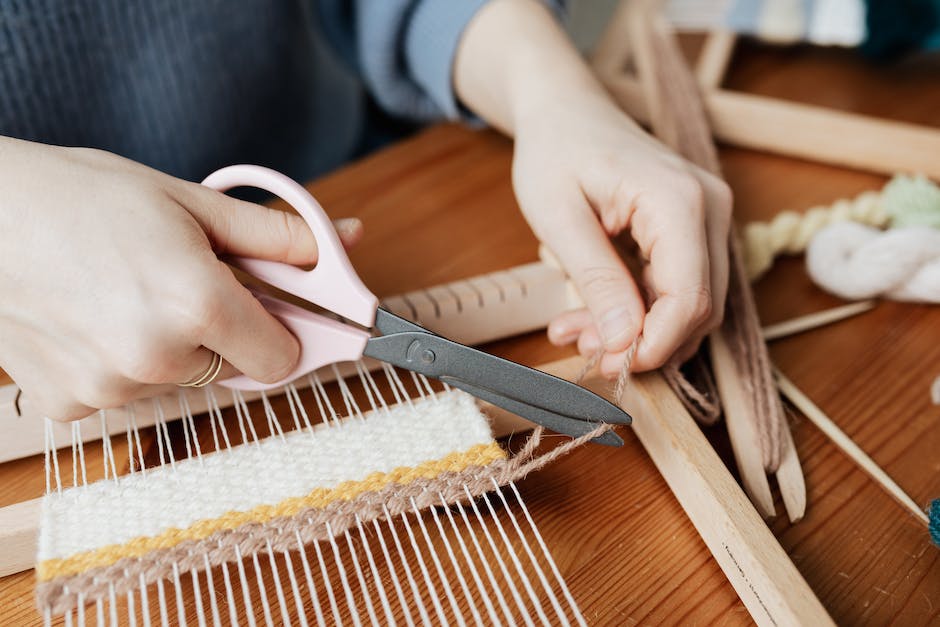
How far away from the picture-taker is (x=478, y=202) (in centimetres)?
99

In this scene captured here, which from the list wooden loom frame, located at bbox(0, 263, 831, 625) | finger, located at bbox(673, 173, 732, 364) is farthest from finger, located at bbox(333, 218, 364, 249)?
finger, located at bbox(673, 173, 732, 364)

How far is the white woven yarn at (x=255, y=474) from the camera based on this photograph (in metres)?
0.52

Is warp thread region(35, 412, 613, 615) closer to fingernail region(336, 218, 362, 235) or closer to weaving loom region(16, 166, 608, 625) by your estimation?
weaving loom region(16, 166, 608, 625)

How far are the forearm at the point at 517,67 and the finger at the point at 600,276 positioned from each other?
16cm

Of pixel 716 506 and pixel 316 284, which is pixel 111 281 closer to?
pixel 316 284

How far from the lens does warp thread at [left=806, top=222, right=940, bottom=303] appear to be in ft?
2.48

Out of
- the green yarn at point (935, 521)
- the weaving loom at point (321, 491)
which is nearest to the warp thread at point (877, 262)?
the green yarn at point (935, 521)

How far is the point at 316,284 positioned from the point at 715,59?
2.81ft

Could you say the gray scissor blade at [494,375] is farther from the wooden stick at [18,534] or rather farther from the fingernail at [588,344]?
the wooden stick at [18,534]

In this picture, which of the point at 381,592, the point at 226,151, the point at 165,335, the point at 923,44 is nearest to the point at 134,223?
the point at 165,335

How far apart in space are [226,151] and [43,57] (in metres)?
0.29

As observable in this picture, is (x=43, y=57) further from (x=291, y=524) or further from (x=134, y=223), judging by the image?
(x=291, y=524)

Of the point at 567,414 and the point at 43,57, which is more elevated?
the point at 43,57

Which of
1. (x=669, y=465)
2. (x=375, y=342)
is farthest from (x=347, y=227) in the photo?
(x=669, y=465)
